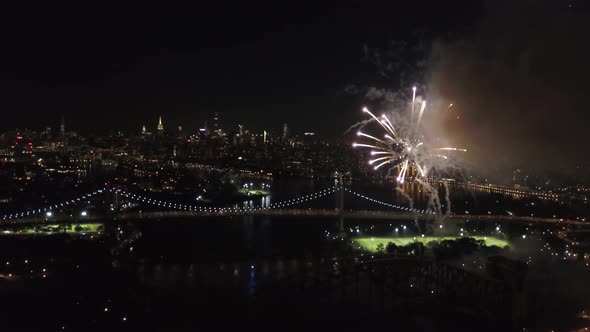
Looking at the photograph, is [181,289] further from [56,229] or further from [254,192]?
[254,192]

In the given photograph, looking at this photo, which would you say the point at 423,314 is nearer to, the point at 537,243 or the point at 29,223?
the point at 537,243

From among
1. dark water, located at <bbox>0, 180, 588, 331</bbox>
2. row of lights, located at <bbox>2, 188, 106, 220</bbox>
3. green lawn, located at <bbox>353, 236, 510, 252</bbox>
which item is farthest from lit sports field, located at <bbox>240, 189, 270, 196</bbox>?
green lawn, located at <bbox>353, 236, 510, 252</bbox>

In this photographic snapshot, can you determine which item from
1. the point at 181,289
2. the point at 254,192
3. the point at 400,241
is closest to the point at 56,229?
the point at 181,289

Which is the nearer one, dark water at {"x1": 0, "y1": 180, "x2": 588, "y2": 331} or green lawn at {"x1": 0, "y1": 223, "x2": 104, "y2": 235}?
dark water at {"x1": 0, "y1": 180, "x2": 588, "y2": 331}

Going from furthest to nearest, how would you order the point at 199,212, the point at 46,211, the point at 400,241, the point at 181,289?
the point at 46,211 < the point at 199,212 < the point at 400,241 < the point at 181,289

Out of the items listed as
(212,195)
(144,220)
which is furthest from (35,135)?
(144,220)

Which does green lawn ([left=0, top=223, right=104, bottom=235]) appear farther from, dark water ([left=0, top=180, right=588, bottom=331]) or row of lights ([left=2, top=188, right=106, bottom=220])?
row of lights ([left=2, top=188, right=106, bottom=220])

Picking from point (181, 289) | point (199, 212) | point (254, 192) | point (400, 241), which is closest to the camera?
point (181, 289)

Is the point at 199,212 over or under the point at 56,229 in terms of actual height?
over

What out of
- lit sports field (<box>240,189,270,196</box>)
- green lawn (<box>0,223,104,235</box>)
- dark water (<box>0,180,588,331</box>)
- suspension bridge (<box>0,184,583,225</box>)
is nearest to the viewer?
dark water (<box>0,180,588,331</box>)
